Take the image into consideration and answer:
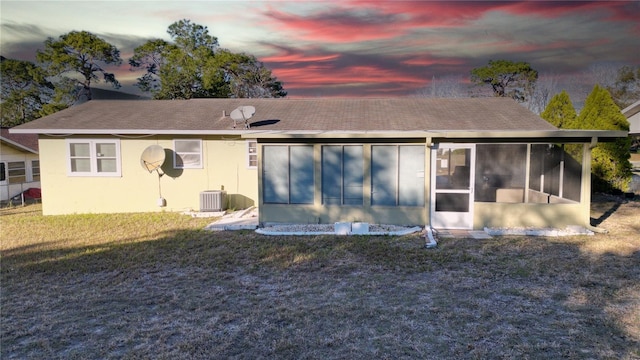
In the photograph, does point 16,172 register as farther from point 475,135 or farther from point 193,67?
point 475,135

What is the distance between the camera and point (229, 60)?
2733cm

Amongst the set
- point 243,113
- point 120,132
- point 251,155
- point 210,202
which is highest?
point 243,113

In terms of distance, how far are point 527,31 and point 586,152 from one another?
1193cm

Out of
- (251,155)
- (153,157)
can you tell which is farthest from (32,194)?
(251,155)

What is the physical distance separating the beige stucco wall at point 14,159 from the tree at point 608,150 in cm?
2173

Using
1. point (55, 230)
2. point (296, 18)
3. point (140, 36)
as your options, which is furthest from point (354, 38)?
point (140, 36)

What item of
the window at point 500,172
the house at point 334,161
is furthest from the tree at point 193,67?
the window at point 500,172

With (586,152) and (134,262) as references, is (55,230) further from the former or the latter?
(586,152)

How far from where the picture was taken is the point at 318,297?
5410mm

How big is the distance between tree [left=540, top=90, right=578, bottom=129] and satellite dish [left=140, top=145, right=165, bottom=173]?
564 inches

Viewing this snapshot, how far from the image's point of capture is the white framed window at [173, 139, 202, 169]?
12.0 meters

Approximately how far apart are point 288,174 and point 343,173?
128 centimetres

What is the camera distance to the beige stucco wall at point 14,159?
51.4ft

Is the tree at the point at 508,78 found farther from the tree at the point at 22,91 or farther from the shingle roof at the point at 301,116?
the tree at the point at 22,91
